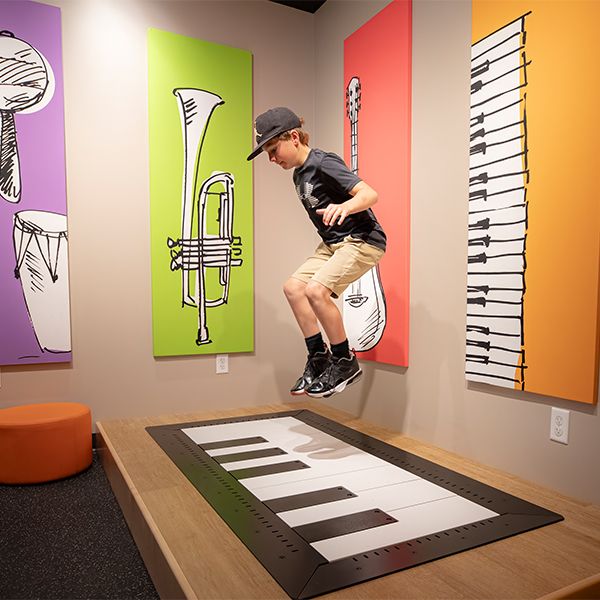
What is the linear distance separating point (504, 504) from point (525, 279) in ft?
2.90

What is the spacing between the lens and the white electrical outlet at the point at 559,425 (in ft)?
6.52

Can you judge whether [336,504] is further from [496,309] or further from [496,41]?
[496,41]

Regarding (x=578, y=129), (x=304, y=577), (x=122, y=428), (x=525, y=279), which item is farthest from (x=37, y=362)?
(x=578, y=129)

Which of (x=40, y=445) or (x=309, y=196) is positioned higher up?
(x=309, y=196)

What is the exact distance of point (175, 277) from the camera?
10.6 ft

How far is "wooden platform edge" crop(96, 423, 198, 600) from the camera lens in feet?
4.73

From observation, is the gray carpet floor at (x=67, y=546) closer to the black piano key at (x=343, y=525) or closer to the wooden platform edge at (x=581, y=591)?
the black piano key at (x=343, y=525)

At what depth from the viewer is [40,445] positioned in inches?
97.0

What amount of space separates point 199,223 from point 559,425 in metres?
2.30

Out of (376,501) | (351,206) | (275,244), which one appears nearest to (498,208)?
(351,206)

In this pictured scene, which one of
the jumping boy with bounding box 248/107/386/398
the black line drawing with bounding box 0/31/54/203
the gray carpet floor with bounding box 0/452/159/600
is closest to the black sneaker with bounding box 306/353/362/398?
the jumping boy with bounding box 248/107/386/398

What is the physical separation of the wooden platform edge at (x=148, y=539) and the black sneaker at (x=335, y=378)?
0.85 metres

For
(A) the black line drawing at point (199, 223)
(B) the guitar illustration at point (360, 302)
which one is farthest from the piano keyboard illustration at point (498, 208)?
(A) the black line drawing at point (199, 223)

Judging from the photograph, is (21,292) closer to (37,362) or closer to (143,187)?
(37,362)
